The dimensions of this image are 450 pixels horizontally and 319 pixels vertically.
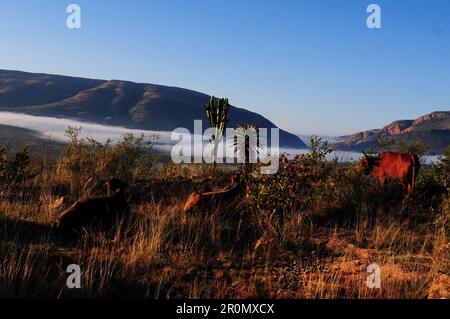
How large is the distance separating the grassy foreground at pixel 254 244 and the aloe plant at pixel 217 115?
17.0 ft

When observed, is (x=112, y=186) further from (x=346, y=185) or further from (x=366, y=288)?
(x=366, y=288)

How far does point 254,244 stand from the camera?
21.5 feet

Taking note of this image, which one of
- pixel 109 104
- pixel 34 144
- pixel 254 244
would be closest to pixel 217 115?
pixel 254 244

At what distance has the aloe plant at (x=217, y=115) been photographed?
15023 millimetres

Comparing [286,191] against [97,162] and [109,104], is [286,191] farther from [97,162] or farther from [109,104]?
[109,104]

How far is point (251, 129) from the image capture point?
12227 mm

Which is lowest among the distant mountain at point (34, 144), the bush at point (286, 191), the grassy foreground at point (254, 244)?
the grassy foreground at point (254, 244)

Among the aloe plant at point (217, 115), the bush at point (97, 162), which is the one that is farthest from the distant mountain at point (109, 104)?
the bush at point (97, 162)

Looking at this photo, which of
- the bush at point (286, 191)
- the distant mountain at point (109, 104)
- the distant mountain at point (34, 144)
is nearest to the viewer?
the bush at point (286, 191)

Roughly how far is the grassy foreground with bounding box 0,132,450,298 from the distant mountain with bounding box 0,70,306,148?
350ft

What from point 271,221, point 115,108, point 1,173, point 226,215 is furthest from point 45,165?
point 115,108

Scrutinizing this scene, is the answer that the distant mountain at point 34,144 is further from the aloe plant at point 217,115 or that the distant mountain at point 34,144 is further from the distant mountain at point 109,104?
the distant mountain at point 109,104

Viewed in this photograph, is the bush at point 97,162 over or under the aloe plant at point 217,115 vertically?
under

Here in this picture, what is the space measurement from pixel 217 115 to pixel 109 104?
12821 cm
